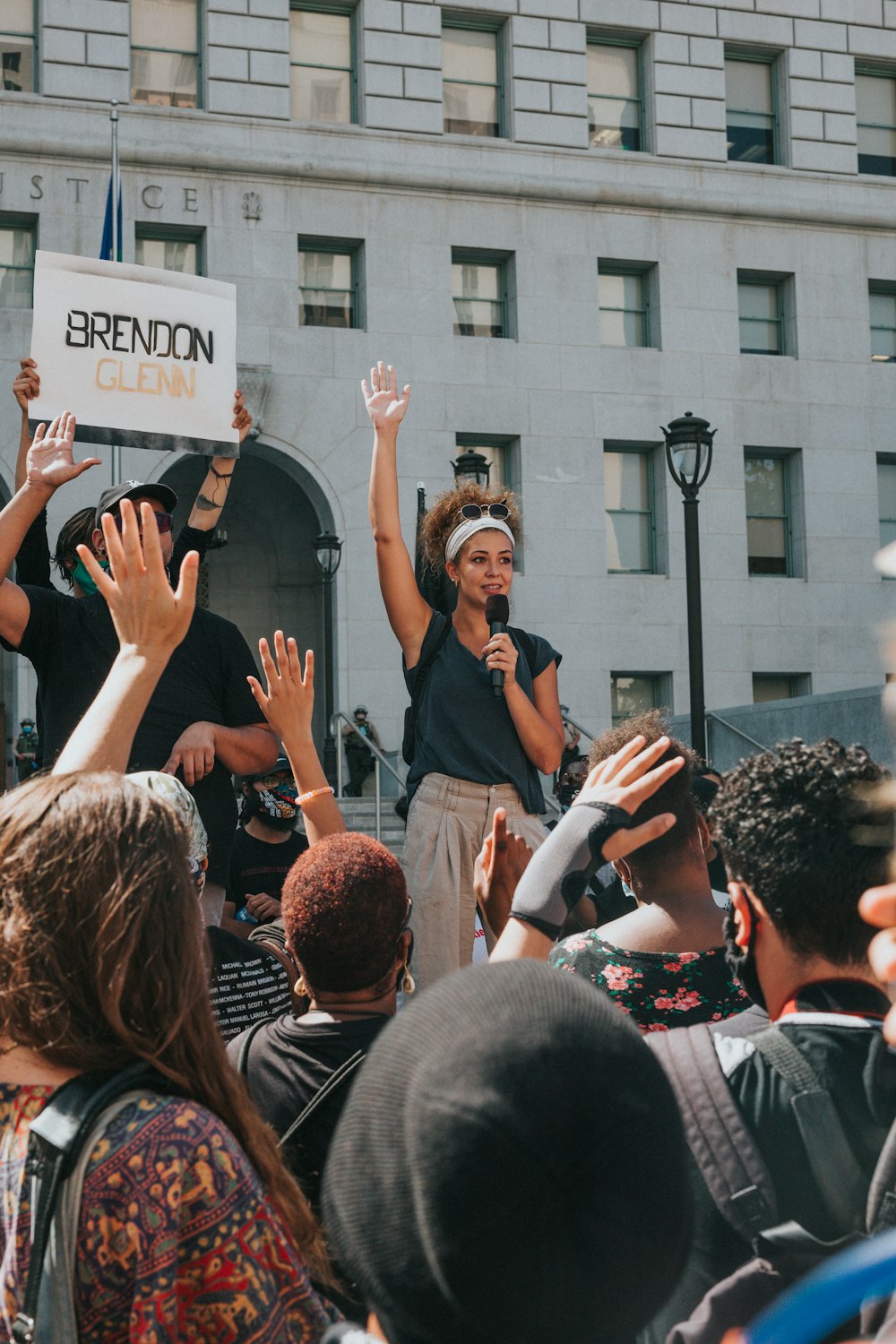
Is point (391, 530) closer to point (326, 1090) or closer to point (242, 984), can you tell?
point (242, 984)

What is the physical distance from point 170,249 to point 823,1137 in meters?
21.0

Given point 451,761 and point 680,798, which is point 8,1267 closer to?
point 680,798

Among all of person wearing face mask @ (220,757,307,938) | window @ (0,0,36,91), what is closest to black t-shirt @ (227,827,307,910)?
person wearing face mask @ (220,757,307,938)

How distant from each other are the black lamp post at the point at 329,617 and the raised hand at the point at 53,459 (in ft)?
46.5

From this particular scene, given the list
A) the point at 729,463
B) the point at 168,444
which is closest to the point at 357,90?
the point at 729,463

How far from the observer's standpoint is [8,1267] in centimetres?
154

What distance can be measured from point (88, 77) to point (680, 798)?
20355mm

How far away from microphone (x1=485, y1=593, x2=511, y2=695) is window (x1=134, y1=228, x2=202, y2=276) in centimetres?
1758

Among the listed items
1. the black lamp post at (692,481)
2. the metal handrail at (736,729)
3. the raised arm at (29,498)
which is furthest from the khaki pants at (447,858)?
the metal handrail at (736,729)

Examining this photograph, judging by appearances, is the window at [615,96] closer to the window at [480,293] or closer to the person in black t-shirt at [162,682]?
the window at [480,293]

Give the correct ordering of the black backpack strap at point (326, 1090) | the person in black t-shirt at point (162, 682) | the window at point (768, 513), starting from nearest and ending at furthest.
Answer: the black backpack strap at point (326, 1090)
the person in black t-shirt at point (162, 682)
the window at point (768, 513)

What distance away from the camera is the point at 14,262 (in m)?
20.4

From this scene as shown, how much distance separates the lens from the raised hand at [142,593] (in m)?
2.41

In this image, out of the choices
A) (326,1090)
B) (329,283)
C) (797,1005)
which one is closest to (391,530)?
(326,1090)
